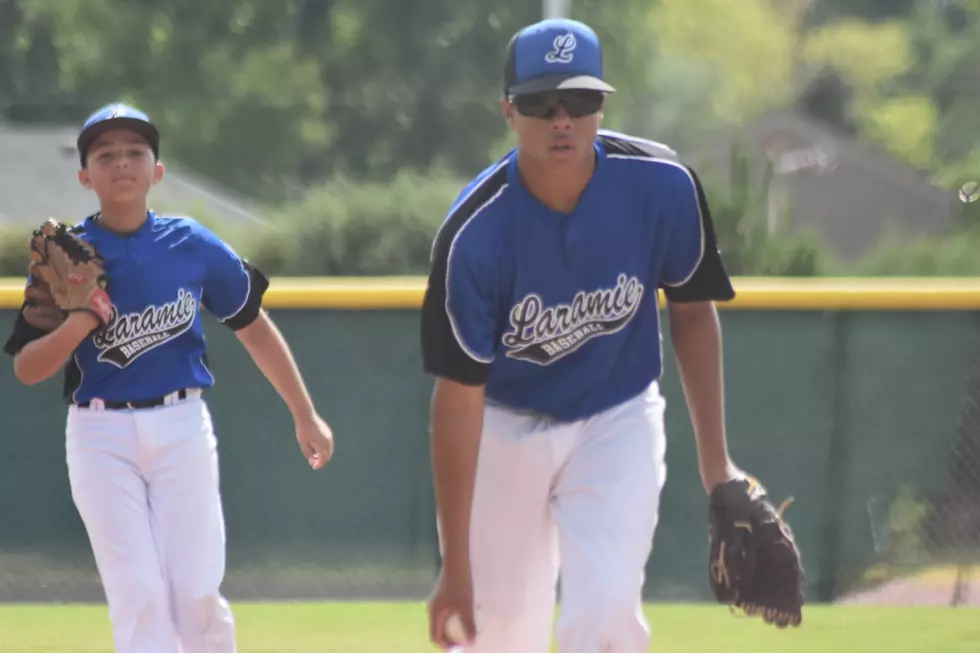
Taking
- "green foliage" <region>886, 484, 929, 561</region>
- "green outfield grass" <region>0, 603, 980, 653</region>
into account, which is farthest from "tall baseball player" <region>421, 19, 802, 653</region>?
"green foliage" <region>886, 484, 929, 561</region>

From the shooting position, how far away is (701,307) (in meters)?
4.06

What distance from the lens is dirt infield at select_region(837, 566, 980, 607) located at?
7.59 meters

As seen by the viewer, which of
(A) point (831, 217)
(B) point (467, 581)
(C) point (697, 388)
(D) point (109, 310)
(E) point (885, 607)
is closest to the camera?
(B) point (467, 581)

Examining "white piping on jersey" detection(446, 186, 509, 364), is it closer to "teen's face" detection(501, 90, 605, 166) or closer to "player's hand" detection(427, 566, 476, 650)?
"teen's face" detection(501, 90, 605, 166)

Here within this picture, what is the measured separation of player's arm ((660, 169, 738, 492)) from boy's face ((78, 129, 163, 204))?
151cm

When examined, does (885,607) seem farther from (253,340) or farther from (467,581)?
(467,581)

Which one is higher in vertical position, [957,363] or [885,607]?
[957,363]

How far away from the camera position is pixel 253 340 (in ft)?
16.5

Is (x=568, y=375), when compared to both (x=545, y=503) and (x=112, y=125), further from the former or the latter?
(x=112, y=125)

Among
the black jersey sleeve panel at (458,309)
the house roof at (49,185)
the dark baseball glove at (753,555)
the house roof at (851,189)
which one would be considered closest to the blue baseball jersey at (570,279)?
the black jersey sleeve panel at (458,309)

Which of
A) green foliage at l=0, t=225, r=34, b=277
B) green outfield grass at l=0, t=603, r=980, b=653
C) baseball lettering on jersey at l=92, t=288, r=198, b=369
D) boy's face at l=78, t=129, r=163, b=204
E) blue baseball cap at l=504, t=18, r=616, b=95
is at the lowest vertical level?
green foliage at l=0, t=225, r=34, b=277

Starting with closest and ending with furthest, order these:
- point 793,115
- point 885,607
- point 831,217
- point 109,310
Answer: point 109,310 → point 885,607 → point 831,217 → point 793,115

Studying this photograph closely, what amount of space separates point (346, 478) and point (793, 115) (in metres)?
46.0

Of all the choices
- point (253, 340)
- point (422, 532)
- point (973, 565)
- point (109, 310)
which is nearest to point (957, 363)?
point (973, 565)
